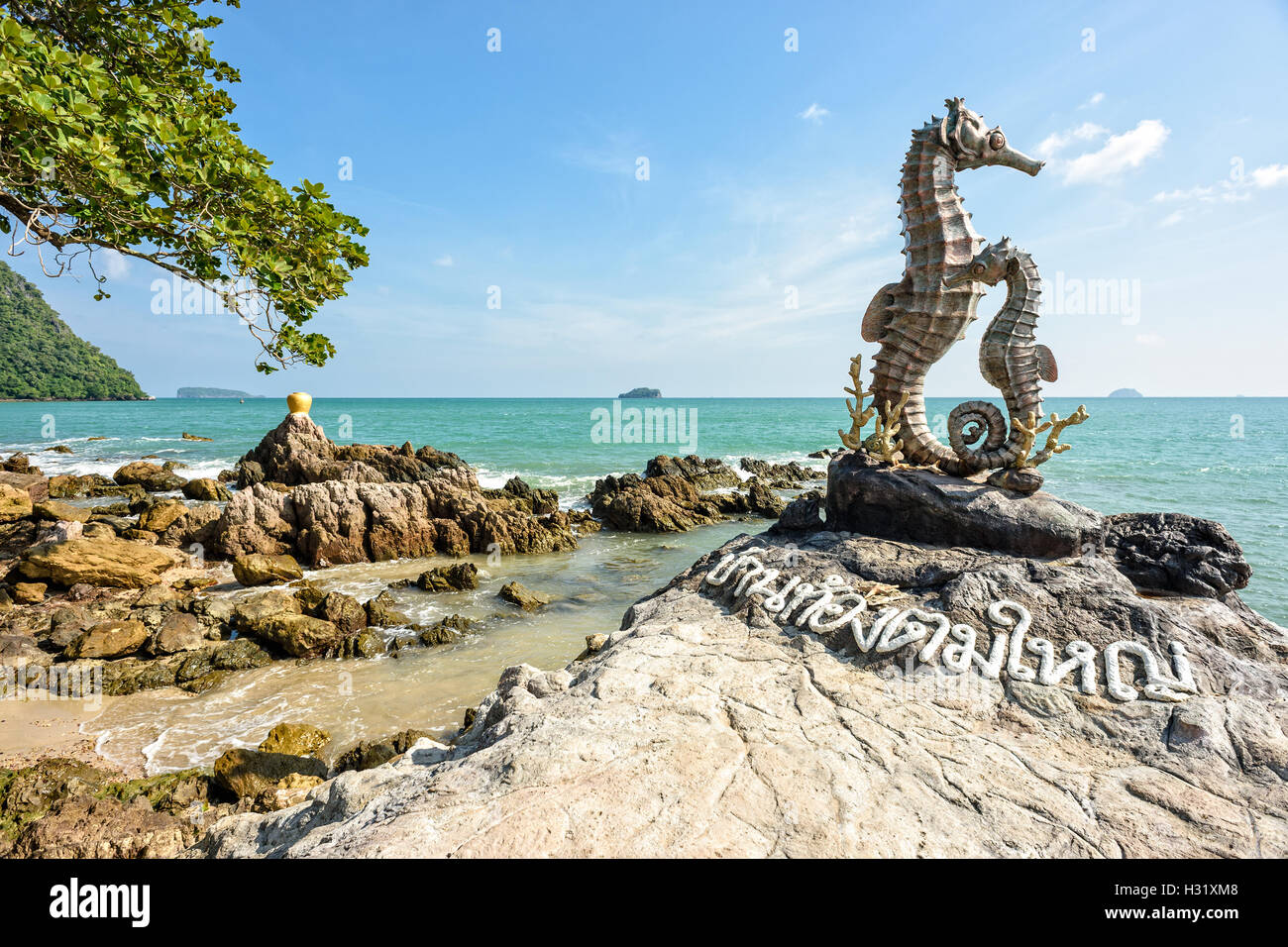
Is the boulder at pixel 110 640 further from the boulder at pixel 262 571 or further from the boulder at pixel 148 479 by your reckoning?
the boulder at pixel 148 479

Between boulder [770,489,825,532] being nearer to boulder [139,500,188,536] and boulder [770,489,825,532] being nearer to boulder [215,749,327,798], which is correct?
boulder [215,749,327,798]

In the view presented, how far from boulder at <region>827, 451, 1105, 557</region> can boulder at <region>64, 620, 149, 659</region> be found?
9.11m

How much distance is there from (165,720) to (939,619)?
7820 millimetres

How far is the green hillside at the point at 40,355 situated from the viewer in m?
75.9

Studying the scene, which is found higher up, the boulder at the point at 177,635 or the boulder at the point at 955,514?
the boulder at the point at 955,514

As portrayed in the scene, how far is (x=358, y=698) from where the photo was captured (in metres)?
6.87

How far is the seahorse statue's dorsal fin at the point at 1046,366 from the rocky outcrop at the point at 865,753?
2455 millimetres

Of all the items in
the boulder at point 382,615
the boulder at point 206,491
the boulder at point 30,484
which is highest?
the boulder at point 30,484

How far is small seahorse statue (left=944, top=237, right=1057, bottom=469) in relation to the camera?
645 cm

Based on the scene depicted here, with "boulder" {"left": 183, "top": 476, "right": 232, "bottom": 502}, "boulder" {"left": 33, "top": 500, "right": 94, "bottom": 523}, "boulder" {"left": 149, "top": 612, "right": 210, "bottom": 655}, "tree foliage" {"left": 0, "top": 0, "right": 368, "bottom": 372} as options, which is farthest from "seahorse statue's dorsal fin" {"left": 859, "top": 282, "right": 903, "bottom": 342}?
"boulder" {"left": 183, "top": 476, "right": 232, "bottom": 502}

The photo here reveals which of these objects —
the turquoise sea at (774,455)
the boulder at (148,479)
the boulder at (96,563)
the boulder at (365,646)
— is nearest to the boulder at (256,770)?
the boulder at (365,646)

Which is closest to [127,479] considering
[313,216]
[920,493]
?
[313,216]
